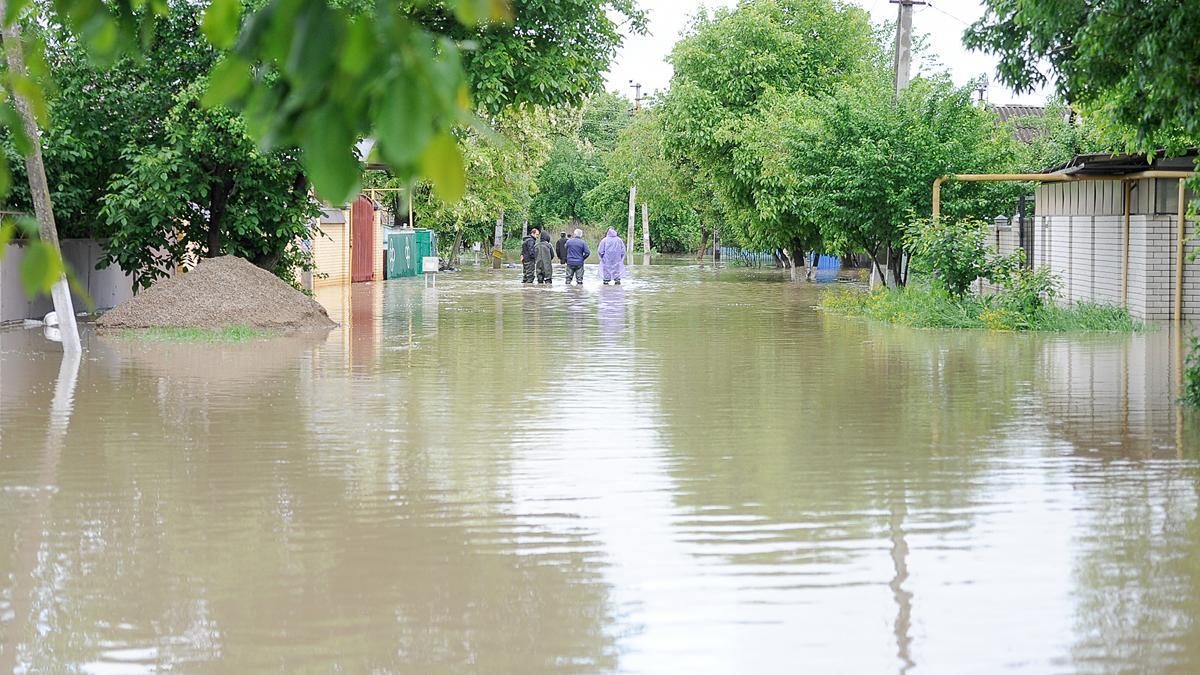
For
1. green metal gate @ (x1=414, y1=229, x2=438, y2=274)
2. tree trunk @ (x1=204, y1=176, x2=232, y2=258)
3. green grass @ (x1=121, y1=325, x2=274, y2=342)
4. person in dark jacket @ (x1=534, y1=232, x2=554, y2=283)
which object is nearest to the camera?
green grass @ (x1=121, y1=325, x2=274, y2=342)

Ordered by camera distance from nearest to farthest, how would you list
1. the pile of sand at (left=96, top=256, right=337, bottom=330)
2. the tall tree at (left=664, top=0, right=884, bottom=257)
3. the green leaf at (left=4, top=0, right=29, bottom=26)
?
the green leaf at (left=4, top=0, right=29, bottom=26)
the pile of sand at (left=96, top=256, right=337, bottom=330)
the tall tree at (left=664, top=0, right=884, bottom=257)

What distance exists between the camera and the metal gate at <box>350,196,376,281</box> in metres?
43.6

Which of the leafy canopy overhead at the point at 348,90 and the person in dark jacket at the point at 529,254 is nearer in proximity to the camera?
the leafy canopy overhead at the point at 348,90

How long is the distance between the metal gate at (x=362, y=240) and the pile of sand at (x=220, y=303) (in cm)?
1908

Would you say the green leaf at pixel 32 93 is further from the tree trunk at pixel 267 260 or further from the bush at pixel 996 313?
the tree trunk at pixel 267 260

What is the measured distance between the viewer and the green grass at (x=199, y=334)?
20922 millimetres

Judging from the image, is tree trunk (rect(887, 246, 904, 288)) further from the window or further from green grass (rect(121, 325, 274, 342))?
green grass (rect(121, 325, 274, 342))

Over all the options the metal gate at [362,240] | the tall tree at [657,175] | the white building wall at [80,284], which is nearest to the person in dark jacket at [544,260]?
the metal gate at [362,240]

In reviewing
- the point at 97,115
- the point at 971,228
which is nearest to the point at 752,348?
the point at 971,228

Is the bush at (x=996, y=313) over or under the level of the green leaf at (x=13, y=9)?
under

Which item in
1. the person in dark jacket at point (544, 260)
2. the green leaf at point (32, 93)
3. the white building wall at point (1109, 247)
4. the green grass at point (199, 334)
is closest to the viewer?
the green leaf at point (32, 93)

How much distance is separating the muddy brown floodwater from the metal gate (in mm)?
26968

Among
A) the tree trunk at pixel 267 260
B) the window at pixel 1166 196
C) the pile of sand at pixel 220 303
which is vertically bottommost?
the pile of sand at pixel 220 303

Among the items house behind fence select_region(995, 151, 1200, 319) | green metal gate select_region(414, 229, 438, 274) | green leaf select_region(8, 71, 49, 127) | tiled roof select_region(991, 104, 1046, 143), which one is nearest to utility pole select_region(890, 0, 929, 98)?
house behind fence select_region(995, 151, 1200, 319)
